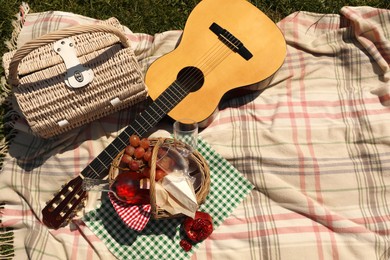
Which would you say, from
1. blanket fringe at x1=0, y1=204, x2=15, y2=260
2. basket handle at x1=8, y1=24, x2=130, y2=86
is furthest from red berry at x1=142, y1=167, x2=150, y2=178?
blanket fringe at x1=0, y1=204, x2=15, y2=260

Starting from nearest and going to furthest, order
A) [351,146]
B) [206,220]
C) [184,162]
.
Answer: [184,162]
[206,220]
[351,146]

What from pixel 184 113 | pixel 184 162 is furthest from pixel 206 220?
pixel 184 113

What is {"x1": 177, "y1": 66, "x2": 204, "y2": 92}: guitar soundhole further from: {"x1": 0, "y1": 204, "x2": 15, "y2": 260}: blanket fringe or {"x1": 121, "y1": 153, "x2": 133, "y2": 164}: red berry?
{"x1": 0, "y1": 204, "x2": 15, "y2": 260}: blanket fringe

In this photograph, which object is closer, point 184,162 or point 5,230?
point 184,162

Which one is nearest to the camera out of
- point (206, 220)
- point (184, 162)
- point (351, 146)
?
point (184, 162)

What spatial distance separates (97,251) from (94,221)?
0.51 ft

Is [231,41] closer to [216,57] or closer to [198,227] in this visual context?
[216,57]

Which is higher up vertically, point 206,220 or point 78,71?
point 78,71

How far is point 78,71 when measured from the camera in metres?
1.87

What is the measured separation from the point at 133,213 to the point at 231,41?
1117 millimetres

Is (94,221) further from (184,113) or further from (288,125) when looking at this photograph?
(288,125)

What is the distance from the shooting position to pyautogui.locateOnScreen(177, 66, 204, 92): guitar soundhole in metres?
2.10

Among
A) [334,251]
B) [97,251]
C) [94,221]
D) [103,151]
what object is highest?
[103,151]

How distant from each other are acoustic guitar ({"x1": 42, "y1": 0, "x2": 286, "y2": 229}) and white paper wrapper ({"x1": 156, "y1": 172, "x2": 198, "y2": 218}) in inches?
16.3
